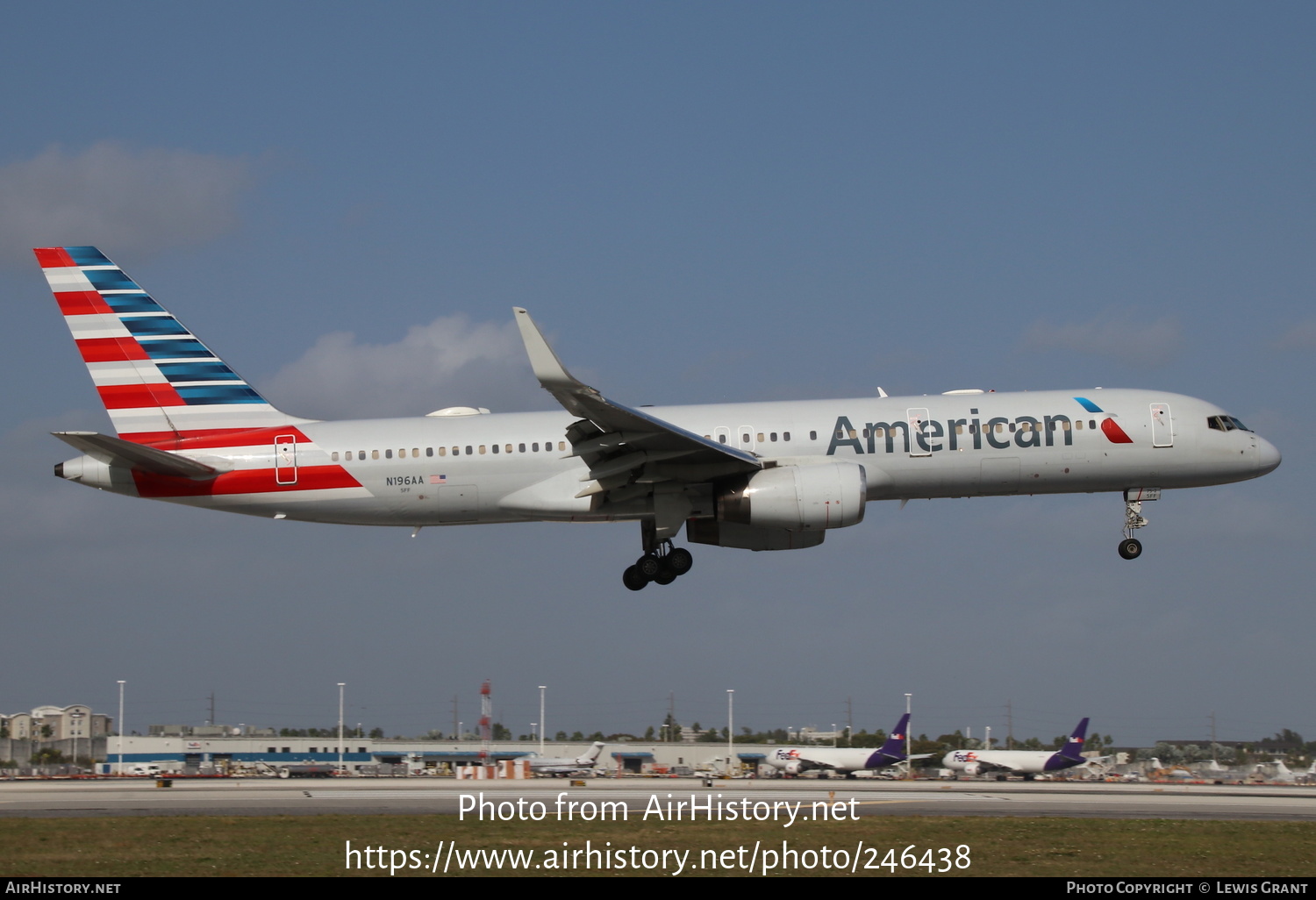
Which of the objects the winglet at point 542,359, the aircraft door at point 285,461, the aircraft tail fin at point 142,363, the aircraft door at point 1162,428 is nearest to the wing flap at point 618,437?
the winglet at point 542,359

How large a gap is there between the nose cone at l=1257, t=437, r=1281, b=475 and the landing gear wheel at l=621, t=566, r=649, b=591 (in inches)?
691

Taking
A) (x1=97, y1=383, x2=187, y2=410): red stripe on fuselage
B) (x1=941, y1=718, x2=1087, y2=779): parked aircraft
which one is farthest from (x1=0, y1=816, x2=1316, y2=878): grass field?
(x1=941, y1=718, x2=1087, y2=779): parked aircraft

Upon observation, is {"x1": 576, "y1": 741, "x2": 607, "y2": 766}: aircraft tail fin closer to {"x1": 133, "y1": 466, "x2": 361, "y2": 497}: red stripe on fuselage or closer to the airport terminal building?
the airport terminal building

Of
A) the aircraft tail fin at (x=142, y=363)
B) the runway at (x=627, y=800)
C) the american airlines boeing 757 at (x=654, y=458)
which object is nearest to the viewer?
the runway at (x=627, y=800)

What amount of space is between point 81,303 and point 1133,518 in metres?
30.6

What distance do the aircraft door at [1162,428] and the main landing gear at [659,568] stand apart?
42.9 feet

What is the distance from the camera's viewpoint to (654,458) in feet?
106

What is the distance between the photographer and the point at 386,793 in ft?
116

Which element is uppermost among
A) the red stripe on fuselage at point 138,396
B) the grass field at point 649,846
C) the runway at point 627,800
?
the red stripe on fuselage at point 138,396

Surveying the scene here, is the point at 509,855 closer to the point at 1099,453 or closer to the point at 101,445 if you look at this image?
the point at 101,445

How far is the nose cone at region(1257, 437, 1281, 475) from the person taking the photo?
117 ft

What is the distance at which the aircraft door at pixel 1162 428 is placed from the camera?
3456 centimetres

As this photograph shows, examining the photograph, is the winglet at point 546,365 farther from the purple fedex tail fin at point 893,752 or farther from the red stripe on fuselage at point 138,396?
the purple fedex tail fin at point 893,752
